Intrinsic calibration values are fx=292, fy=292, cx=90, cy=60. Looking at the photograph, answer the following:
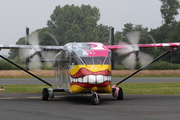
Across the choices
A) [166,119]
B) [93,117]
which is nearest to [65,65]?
[93,117]

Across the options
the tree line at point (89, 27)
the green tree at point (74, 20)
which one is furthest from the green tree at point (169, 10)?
the green tree at point (74, 20)

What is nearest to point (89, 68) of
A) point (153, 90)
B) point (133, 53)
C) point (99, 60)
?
point (99, 60)

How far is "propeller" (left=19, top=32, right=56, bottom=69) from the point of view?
58.7 feet

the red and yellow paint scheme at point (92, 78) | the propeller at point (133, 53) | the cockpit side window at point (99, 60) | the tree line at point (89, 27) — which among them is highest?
the tree line at point (89, 27)

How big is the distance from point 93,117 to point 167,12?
292 ft

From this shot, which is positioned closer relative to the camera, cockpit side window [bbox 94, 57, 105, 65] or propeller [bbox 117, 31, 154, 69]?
cockpit side window [bbox 94, 57, 105, 65]

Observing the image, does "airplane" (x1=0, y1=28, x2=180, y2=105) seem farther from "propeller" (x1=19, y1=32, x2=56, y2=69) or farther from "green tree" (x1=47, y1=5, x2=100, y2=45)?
"green tree" (x1=47, y1=5, x2=100, y2=45)

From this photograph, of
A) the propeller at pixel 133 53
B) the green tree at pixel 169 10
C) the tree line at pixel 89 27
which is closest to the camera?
the propeller at pixel 133 53

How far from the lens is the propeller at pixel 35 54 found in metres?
17.9

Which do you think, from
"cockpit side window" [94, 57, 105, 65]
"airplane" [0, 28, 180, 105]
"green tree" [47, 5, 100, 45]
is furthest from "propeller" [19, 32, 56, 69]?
"green tree" [47, 5, 100, 45]

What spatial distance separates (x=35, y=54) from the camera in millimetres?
17984

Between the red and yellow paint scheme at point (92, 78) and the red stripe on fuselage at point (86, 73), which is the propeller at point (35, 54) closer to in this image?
the red and yellow paint scheme at point (92, 78)

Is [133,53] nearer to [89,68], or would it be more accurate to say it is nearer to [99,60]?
[99,60]

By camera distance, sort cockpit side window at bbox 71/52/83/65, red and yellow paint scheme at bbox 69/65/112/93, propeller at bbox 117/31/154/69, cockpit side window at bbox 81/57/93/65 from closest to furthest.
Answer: red and yellow paint scheme at bbox 69/65/112/93 < cockpit side window at bbox 81/57/93/65 < cockpit side window at bbox 71/52/83/65 < propeller at bbox 117/31/154/69
